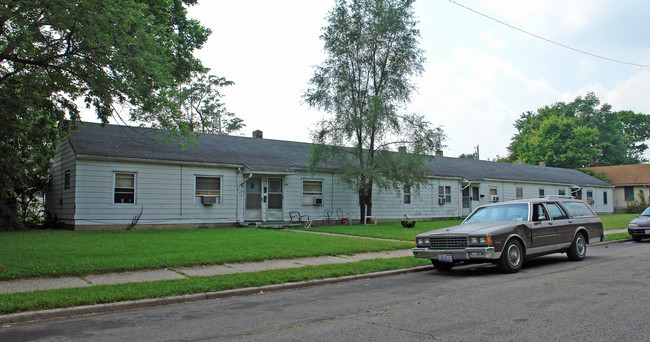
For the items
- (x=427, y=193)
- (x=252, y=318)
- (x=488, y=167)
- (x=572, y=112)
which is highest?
(x=572, y=112)

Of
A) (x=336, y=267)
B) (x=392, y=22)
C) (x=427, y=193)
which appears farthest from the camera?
(x=427, y=193)

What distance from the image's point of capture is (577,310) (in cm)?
605

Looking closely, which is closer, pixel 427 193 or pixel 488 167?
pixel 427 193

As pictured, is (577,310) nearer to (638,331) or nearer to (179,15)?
(638,331)

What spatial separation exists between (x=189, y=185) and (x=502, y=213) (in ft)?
46.2

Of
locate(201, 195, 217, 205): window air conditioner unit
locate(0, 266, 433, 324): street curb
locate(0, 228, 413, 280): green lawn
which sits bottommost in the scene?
locate(0, 266, 433, 324): street curb

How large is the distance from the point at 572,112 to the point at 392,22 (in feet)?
207

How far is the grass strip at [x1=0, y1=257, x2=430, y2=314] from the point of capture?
662 cm

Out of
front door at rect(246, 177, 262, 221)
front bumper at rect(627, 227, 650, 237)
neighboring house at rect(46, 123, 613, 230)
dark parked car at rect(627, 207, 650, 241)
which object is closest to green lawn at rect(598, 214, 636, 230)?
dark parked car at rect(627, 207, 650, 241)

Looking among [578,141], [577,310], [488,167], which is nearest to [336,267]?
[577,310]

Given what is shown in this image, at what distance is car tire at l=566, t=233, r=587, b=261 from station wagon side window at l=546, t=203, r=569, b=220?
25.0 inches

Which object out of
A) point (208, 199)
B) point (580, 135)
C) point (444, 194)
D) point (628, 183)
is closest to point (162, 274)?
point (208, 199)

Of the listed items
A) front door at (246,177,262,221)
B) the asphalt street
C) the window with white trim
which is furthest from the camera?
front door at (246,177,262,221)

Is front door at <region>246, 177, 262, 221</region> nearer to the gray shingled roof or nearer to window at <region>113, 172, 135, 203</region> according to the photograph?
the gray shingled roof
